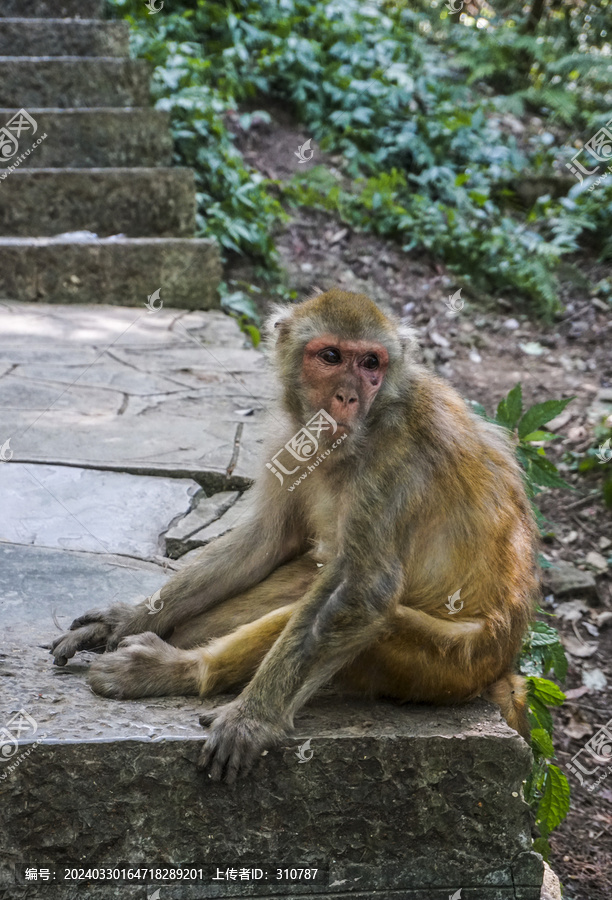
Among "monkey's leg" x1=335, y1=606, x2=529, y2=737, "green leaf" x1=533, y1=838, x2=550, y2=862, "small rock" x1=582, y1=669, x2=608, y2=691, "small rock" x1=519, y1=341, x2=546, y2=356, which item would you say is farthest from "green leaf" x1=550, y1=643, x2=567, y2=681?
"small rock" x1=519, y1=341, x2=546, y2=356

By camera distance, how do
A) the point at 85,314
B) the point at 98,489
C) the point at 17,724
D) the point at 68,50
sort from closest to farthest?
the point at 17,724
the point at 98,489
the point at 85,314
the point at 68,50

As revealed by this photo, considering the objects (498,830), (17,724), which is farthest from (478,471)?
(17,724)

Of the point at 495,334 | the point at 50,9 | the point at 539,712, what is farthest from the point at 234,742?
the point at 50,9

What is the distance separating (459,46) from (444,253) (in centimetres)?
516

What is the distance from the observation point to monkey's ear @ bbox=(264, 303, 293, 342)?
10.4 ft

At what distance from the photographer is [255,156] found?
10.5 m

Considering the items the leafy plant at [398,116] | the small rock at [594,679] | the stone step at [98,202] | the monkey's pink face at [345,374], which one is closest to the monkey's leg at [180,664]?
the monkey's pink face at [345,374]

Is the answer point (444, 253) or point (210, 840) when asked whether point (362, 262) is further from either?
point (210, 840)

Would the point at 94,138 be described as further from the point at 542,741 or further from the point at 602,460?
the point at 542,741

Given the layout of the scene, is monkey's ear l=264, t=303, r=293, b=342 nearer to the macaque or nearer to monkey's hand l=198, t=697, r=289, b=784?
the macaque

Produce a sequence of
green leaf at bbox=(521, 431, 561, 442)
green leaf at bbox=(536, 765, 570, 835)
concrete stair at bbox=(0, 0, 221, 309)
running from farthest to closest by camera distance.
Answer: concrete stair at bbox=(0, 0, 221, 309) → green leaf at bbox=(521, 431, 561, 442) → green leaf at bbox=(536, 765, 570, 835)

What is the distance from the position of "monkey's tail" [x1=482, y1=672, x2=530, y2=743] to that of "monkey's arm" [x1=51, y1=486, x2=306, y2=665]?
860mm

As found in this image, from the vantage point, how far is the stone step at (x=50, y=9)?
9469mm

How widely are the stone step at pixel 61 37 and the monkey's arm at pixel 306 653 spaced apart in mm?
8191
